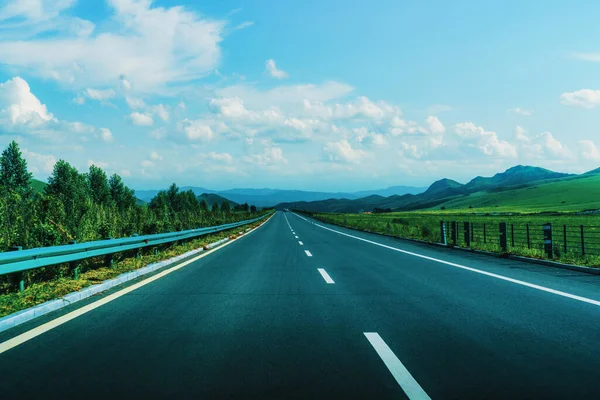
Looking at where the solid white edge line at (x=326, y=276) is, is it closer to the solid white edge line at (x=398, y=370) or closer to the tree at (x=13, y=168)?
the solid white edge line at (x=398, y=370)

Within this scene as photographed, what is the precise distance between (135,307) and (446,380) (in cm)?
490

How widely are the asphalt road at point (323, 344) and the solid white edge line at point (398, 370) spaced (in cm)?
2

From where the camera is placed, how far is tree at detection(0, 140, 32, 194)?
281 feet

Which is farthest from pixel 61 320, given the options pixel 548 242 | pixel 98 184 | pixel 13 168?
pixel 98 184

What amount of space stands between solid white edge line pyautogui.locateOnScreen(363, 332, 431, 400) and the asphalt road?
2cm

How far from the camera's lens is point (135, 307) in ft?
22.5

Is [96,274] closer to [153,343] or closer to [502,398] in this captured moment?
[153,343]

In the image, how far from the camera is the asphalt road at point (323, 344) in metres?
3.63

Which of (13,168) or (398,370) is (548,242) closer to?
(398,370)

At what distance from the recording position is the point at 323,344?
4.82m

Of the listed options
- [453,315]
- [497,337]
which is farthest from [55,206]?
[497,337]

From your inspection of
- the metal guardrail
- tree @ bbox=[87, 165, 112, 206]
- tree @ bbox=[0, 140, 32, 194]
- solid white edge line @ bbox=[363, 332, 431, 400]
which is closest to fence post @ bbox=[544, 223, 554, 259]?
solid white edge line @ bbox=[363, 332, 431, 400]

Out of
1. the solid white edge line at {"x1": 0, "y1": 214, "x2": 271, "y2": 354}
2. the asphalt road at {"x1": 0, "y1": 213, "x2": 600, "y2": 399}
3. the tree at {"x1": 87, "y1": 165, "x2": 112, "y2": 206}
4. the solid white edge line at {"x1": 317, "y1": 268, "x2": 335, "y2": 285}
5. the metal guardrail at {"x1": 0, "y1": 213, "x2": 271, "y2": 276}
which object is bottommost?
the solid white edge line at {"x1": 317, "y1": 268, "x2": 335, "y2": 285}

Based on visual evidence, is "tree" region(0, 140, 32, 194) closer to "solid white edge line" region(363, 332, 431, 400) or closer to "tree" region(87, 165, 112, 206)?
"tree" region(87, 165, 112, 206)
